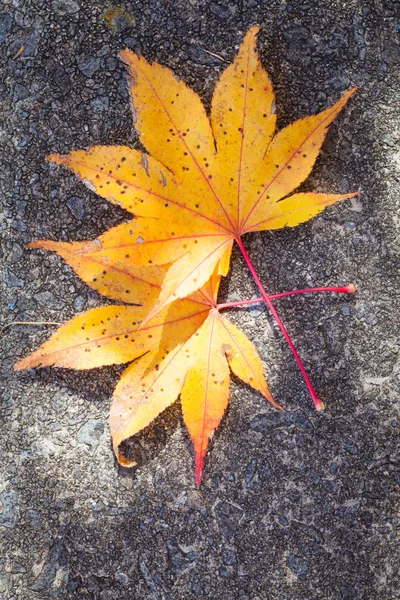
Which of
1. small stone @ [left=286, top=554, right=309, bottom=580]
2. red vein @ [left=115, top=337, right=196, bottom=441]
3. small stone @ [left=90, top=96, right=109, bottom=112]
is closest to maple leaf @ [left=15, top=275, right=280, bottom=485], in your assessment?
red vein @ [left=115, top=337, right=196, bottom=441]

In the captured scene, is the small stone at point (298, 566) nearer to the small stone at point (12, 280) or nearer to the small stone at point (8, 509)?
the small stone at point (8, 509)

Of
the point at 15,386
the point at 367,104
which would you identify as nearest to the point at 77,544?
the point at 15,386

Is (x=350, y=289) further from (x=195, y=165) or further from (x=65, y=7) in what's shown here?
(x=65, y=7)

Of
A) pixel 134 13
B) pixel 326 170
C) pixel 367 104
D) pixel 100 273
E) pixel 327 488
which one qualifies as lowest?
pixel 327 488

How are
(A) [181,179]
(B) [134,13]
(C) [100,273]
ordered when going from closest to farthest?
(A) [181,179] < (C) [100,273] < (B) [134,13]

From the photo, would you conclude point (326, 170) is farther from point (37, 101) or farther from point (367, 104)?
point (37, 101)

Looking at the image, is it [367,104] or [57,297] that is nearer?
[367,104]

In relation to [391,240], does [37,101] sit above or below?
above

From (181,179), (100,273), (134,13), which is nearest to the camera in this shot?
(181,179)
